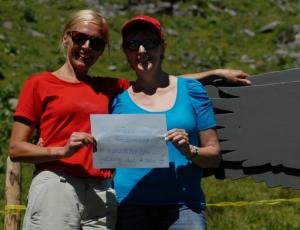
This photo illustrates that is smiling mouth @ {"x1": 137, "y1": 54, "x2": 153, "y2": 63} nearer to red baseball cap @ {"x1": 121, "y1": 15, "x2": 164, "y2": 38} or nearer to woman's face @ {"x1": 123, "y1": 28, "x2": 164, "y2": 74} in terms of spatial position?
woman's face @ {"x1": 123, "y1": 28, "x2": 164, "y2": 74}

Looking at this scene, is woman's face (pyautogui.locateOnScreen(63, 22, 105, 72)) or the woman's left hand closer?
the woman's left hand

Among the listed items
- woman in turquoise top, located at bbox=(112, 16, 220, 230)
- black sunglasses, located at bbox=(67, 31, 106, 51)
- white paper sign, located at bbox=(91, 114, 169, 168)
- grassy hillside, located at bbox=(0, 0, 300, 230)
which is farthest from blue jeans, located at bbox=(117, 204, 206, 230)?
grassy hillside, located at bbox=(0, 0, 300, 230)

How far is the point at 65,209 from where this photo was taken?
424cm

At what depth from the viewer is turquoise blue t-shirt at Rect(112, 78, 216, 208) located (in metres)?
4.32

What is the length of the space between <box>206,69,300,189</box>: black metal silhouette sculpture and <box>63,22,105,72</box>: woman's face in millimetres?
1224

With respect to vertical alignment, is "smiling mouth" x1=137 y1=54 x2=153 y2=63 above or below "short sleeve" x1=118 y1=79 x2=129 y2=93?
above

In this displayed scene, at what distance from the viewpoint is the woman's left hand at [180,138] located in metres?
4.14

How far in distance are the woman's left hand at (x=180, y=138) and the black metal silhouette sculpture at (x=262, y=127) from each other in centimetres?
127

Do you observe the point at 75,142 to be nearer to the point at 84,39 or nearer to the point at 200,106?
the point at 84,39

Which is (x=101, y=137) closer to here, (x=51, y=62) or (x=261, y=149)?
(x=261, y=149)

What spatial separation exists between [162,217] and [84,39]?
113cm

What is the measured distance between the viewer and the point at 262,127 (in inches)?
212

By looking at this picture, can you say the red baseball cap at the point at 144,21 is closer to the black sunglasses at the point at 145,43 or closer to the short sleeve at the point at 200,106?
the black sunglasses at the point at 145,43

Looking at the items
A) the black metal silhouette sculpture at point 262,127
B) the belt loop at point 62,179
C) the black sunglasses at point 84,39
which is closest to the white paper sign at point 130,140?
the belt loop at point 62,179
